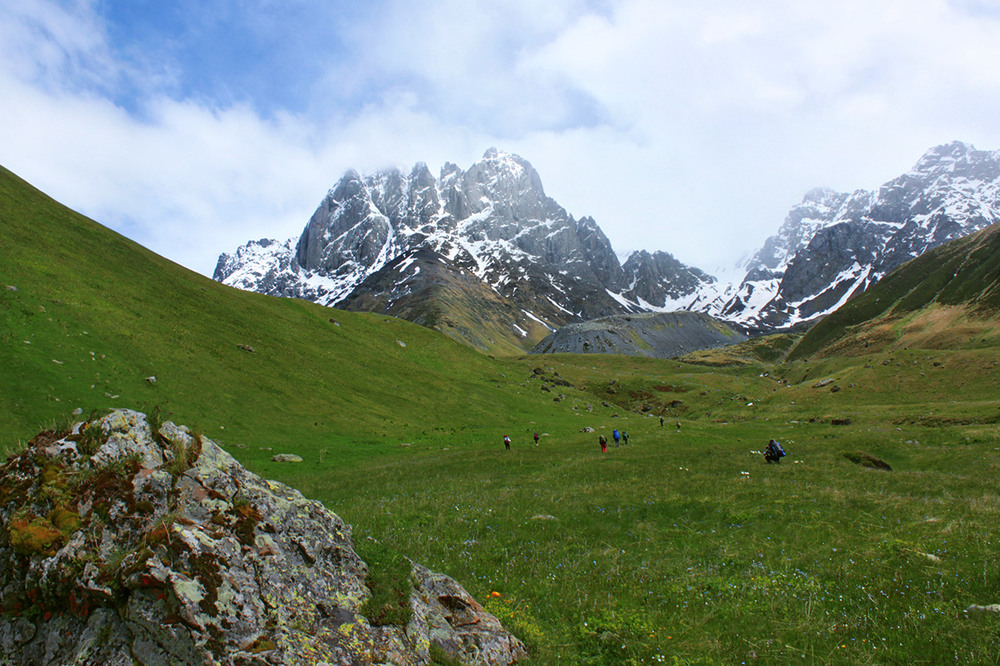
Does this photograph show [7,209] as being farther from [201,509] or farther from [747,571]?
[747,571]

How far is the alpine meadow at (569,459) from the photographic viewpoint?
9.69m

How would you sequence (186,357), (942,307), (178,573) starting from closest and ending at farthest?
(178,573) < (186,357) < (942,307)

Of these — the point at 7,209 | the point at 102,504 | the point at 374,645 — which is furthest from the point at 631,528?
the point at 7,209

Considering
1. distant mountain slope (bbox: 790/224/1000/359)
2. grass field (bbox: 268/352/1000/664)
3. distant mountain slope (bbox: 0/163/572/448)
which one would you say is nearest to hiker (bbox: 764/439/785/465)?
grass field (bbox: 268/352/1000/664)

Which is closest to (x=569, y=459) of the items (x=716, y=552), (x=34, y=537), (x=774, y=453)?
(x=774, y=453)

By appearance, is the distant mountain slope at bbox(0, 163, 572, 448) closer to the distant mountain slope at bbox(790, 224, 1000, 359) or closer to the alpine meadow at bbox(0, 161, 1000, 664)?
the alpine meadow at bbox(0, 161, 1000, 664)

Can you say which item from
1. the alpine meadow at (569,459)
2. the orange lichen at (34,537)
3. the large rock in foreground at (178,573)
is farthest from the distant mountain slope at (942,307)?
the orange lichen at (34,537)

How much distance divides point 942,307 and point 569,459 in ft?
555

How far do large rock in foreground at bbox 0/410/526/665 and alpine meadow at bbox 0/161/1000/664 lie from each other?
869 mm

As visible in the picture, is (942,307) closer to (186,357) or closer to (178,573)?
(186,357)

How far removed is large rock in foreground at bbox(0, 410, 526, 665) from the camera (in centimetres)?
609

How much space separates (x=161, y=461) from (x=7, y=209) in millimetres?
75332

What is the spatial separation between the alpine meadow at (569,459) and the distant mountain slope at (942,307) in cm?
1407

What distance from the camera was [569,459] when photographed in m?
→ 36.2
